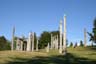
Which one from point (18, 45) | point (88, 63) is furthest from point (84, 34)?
point (88, 63)

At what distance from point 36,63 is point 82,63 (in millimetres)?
2475

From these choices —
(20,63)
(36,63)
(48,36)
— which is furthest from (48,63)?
(48,36)

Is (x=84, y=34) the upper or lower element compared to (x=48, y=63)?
upper

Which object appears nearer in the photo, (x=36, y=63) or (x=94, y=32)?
(x=36, y=63)

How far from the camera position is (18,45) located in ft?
158

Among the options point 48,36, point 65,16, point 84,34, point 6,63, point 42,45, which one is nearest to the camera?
point 6,63

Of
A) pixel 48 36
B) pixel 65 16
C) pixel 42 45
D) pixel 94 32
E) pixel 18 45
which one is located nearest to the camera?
pixel 65 16

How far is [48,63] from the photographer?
13.6 metres

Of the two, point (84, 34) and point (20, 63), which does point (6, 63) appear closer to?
point (20, 63)

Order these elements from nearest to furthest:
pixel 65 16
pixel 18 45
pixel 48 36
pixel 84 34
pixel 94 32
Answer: pixel 65 16, pixel 18 45, pixel 84 34, pixel 94 32, pixel 48 36

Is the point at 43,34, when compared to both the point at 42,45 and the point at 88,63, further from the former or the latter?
the point at 88,63

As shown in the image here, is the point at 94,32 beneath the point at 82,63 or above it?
above

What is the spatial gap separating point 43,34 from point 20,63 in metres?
83.9

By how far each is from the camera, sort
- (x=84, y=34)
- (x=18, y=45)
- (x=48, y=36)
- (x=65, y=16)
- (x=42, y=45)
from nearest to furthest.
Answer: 1. (x=65, y=16)
2. (x=18, y=45)
3. (x=84, y=34)
4. (x=42, y=45)
5. (x=48, y=36)
